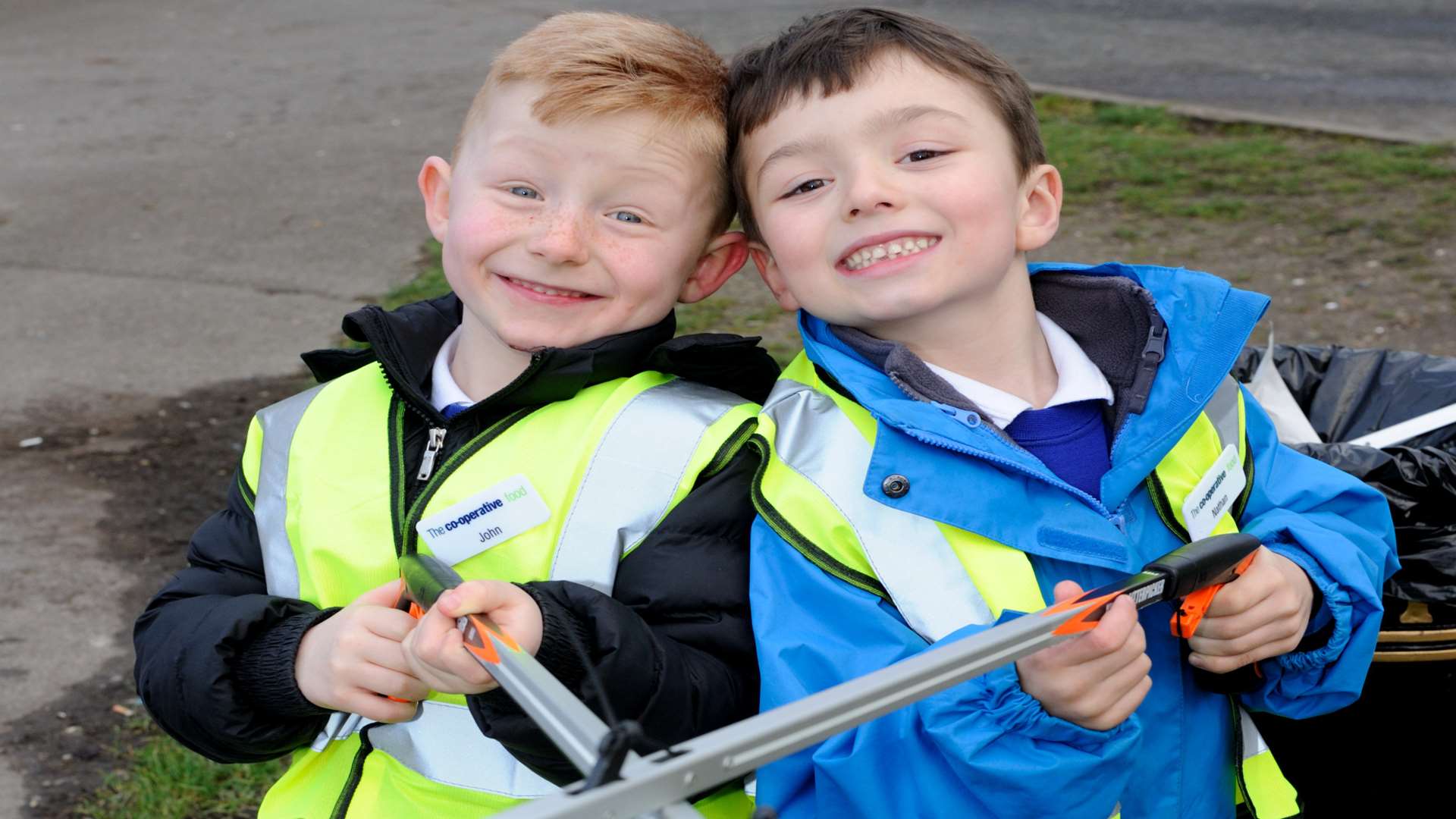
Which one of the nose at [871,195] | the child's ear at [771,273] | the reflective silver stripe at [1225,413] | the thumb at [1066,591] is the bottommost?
the reflective silver stripe at [1225,413]

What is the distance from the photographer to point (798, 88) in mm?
2078

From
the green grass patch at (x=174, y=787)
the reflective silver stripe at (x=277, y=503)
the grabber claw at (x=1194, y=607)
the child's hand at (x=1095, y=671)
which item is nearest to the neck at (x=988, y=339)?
the grabber claw at (x=1194, y=607)

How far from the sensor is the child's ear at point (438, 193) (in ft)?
7.25

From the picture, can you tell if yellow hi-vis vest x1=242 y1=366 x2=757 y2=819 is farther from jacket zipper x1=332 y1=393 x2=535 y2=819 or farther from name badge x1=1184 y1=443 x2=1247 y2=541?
name badge x1=1184 y1=443 x2=1247 y2=541

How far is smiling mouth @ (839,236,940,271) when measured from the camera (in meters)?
2.00

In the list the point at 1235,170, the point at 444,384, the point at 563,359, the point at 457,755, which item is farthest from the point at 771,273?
the point at 1235,170

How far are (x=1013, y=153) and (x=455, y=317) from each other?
88cm

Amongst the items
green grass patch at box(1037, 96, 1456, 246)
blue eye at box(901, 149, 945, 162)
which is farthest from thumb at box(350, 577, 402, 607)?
green grass patch at box(1037, 96, 1456, 246)

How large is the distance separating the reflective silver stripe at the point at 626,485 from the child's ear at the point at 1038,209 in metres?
0.53

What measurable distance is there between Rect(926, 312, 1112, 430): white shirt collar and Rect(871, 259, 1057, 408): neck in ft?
0.05

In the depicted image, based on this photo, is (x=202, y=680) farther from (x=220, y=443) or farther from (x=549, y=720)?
(x=220, y=443)

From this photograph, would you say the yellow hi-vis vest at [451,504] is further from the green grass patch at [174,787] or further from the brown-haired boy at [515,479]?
the green grass patch at [174,787]

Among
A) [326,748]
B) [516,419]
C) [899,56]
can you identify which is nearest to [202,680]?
[326,748]

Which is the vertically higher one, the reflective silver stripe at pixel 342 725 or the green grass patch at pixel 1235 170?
the reflective silver stripe at pixel 342 725
